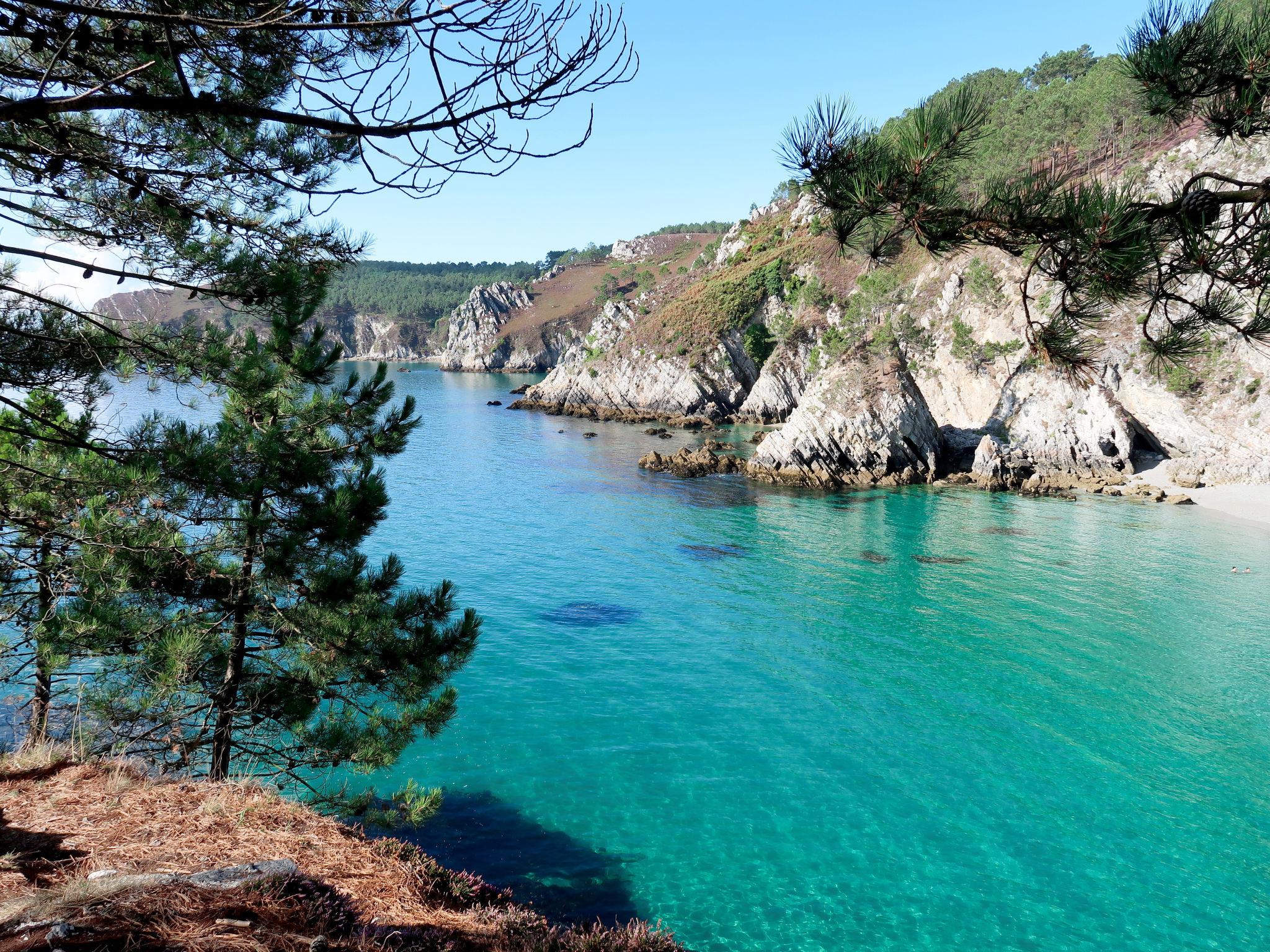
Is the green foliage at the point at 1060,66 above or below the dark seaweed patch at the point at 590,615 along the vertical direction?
above

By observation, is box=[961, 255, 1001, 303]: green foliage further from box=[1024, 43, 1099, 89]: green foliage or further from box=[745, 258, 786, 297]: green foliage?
box=[1024, 43, 1099, 89]: green foliage

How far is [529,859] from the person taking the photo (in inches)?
506

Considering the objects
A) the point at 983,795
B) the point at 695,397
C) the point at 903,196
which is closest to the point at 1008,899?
the point at 983,795

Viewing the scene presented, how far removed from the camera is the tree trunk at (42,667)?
8367mm

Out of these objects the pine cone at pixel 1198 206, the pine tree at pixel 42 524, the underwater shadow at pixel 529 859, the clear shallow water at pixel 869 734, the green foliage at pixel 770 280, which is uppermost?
the green foliage at pixel 770 280

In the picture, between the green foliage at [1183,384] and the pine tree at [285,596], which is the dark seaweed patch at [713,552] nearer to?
the pine tree at [285,596]

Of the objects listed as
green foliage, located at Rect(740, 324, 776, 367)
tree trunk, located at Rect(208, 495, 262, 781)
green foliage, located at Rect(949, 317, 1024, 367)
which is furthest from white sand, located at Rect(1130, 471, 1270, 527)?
green foliage, located at Rect(740, 324, 776, 367)

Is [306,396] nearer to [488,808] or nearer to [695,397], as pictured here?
[488,808]

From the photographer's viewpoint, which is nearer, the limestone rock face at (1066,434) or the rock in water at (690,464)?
the limestone rock face at (1066,434)

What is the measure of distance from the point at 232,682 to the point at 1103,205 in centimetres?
1187

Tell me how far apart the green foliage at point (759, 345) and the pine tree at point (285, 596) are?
→ 241 feet

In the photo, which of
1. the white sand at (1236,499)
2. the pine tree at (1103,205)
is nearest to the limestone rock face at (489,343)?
the white sand at (1236,499)

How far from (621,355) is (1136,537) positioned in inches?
2526

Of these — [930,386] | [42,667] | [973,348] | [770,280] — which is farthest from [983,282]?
[42,667]
